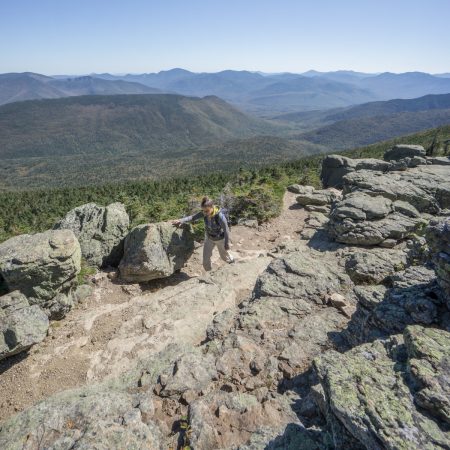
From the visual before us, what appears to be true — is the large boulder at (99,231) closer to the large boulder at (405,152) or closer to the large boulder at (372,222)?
the large boulder at (372,222)

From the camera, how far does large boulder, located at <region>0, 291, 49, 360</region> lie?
830cm

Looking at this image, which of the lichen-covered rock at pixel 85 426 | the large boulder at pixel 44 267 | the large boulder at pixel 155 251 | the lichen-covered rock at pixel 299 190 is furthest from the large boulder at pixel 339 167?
the lichen-covered rock at pixel 85 426

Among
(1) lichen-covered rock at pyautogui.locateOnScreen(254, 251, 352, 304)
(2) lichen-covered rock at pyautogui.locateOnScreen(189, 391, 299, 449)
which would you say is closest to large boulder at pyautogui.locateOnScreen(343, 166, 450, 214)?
(1) lichen-covered rock at pyautogui.locateOnScreen(254, 251, 352, 304)

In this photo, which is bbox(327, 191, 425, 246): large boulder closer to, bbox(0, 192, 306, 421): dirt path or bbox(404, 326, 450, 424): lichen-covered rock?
bbox(0, 192, 306, 421): dirt path

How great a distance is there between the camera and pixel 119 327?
978 centimetres

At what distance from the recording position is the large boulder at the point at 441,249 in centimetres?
597

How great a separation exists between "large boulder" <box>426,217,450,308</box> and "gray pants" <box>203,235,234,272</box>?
711 cm

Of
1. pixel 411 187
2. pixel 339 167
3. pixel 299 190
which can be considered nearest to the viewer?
pixel 411 187

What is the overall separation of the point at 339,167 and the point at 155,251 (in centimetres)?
2209

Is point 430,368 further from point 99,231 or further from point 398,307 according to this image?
point 99,231

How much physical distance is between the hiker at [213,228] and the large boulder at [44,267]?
13.4 ft

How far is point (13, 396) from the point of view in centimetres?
791

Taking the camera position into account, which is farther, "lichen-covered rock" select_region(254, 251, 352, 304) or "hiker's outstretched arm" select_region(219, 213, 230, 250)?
"hiker's outstretched arm" select_region(219, 213, 230, 250)

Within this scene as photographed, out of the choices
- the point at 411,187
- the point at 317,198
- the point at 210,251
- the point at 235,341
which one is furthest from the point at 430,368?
the point at 317,198
